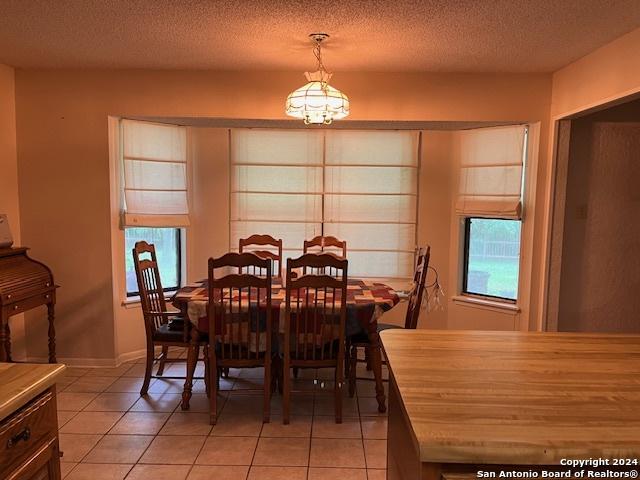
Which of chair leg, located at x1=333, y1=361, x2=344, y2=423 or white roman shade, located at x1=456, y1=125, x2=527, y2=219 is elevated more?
white roman shade, located at x1=456, y1=125, x2=527, y2=219

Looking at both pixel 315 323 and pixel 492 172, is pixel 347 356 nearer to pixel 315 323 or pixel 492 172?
pixel 315 323

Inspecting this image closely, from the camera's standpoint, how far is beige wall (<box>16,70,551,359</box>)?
3.63m

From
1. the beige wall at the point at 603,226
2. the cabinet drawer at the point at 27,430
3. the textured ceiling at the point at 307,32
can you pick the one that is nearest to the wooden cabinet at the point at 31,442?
the cabinet drawer at the point at 27,430

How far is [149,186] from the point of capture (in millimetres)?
3957

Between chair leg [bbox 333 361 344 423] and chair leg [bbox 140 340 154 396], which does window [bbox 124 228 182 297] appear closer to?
chair leg [bbox 140 340 154 396]

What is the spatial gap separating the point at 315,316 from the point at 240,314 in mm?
434

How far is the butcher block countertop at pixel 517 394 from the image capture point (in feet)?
3.11

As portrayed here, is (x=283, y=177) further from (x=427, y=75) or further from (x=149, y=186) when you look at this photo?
(x=427, y=75)

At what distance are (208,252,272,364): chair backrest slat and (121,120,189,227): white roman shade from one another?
4.66ft

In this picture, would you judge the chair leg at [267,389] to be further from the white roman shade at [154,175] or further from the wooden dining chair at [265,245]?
the white roman shade at [154,175]

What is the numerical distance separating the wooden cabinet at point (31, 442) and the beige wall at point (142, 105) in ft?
8.23

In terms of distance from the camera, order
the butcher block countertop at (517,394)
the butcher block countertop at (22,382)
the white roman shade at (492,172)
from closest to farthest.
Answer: the butcher block countertop at (517,394), the butcher block countertop at (22,382), the white roman shade at (492,172)

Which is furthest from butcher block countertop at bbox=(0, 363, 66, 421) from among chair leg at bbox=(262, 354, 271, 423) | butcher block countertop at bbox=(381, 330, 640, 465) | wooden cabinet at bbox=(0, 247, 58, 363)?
wooden cabinet at bbox=(0, 247, 58, 363)

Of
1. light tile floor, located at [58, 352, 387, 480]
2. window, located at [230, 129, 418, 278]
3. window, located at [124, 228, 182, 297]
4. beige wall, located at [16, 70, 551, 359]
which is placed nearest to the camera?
light tile floor, located at [58, 352, 387, 480]
